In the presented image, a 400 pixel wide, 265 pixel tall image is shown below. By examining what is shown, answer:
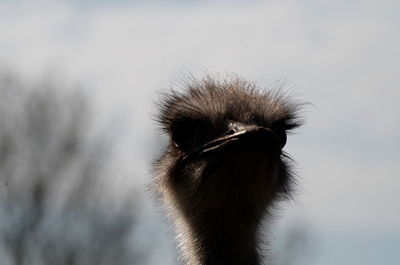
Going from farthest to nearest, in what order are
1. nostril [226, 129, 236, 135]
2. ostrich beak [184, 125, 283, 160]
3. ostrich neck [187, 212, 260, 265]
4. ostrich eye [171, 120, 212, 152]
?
ostrich neck [187, 212, 260, 265]
ostrich eye [171, 120, 212, 152]
nostril [226, 129, 236, 135]
ostrich beak [184, 125, 283, 160]

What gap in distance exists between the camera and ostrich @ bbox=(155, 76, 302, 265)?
23.1 ft

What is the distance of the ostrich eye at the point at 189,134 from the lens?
24.0ft

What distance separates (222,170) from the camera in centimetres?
712

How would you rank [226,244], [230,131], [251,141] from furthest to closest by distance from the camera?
[226,244] < [230,131] < [251,141]

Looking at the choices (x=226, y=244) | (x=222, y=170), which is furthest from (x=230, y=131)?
(x=226, y=244)

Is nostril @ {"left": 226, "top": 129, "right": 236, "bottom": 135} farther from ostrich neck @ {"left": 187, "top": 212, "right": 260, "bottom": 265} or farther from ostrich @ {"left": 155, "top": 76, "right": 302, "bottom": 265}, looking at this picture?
ostrich neck @ {"left": 187, "top": 212, "right": 260, "bottom": 265}

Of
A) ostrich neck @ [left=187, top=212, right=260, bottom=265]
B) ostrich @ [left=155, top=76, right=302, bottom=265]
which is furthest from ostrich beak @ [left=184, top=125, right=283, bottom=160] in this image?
ostrich neck @ [left=187, top=212, right=260, bottom=265]

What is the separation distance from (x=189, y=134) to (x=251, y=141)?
2.80ft

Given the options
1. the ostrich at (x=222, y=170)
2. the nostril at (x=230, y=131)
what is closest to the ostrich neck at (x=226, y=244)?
the ostrich at (x=222, y=170)

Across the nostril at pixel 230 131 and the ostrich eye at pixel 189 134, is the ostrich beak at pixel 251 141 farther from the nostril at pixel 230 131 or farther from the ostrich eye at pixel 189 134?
the ostrich eye at pixel 189 134

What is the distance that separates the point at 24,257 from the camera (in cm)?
1834

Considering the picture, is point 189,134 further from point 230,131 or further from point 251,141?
point 251,141

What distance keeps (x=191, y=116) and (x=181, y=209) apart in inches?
24.3

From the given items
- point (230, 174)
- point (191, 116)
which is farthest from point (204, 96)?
point (230, 174)
